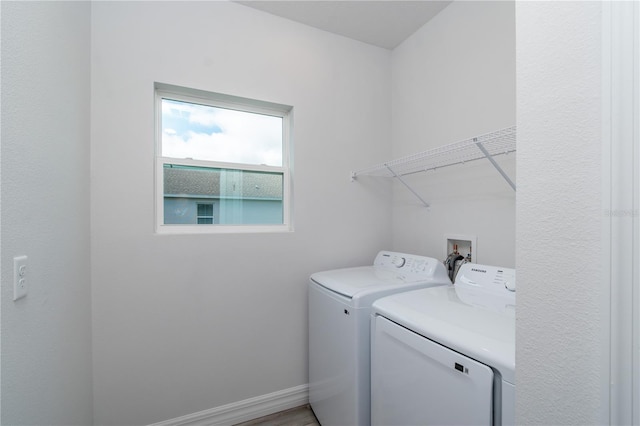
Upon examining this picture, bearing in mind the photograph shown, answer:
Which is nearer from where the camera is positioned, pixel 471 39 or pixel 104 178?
pixel 104 178

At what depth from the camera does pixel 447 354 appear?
0.97 metres

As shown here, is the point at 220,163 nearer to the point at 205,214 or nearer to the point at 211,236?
the point at 205,214

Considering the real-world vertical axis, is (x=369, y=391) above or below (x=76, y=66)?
below

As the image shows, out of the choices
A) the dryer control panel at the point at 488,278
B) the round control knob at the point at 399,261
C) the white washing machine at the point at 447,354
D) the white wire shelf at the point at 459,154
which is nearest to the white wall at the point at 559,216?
the white washing machine at the point at 447,354

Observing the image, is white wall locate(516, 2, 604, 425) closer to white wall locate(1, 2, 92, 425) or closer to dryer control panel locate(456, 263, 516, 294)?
dryer control panel locate(456, 263, 516, 294)

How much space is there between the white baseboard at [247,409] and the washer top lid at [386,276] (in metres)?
0.87

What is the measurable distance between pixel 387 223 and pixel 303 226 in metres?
0.78

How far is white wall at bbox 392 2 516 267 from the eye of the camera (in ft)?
5.27

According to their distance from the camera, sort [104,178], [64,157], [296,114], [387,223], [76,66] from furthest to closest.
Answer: [387,223] → [296,114] → [104,178] → [76,66] → [64,157]

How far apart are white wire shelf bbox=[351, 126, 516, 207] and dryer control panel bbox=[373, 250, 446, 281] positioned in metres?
0.46

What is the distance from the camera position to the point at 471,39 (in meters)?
1.80

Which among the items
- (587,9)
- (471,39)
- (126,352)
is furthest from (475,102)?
(126,352)

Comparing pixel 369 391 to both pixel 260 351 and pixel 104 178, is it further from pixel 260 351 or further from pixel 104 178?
pixel 104 178

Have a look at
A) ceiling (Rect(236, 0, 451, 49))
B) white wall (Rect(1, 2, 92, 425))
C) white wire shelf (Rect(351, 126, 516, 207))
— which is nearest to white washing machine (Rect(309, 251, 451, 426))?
white wire shelf (Rect(351, 126, 516, 207))
